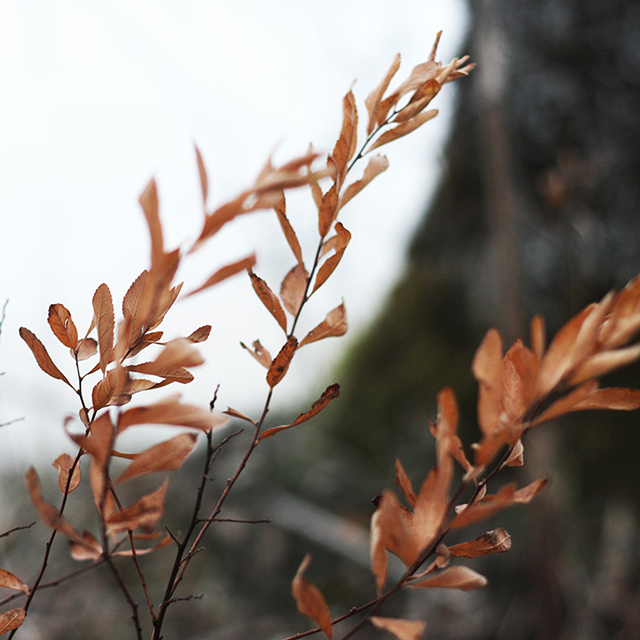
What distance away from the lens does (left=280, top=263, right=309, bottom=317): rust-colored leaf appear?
21 centimetres

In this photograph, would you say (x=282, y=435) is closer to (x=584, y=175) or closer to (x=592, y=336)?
(x=584, y=175)

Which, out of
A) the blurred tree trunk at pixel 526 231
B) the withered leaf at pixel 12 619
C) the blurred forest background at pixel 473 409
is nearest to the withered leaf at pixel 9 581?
the withered leaf at pixel 12 619

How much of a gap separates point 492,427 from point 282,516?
5.61 ft

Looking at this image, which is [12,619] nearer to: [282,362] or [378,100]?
[282,362]

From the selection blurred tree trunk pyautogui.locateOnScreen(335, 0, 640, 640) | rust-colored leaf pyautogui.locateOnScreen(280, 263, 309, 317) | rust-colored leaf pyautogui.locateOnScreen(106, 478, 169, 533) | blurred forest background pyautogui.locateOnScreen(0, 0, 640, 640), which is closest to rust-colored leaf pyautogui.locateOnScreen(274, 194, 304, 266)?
rust-colored leaf pyautogui.locateOnScreen(280, 263, 309, 317)

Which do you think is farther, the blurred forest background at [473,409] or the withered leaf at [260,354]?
the blurred forest background at [473,409]

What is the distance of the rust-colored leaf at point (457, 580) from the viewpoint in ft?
0.48

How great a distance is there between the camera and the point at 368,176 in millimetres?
201

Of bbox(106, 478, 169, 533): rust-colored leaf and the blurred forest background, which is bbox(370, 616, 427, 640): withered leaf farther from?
the blurred forest background

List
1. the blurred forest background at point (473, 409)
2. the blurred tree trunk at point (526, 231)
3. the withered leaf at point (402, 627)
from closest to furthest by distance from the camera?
the withered leaf at point (402, 627) → the blurred forest background at point (473, 409) → the blurred tree trunk at point (526, 231)

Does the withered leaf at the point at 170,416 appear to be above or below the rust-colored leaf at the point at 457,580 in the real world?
above

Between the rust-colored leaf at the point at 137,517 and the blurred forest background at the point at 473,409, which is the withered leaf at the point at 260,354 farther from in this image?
the blurred forest background at the point at 473,409

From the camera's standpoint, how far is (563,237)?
1.82 metres

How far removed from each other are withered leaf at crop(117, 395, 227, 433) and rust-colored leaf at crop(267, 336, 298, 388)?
0.06m
